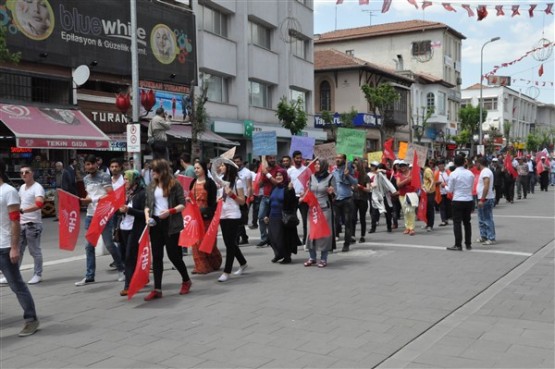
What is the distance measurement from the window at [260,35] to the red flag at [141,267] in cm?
2598

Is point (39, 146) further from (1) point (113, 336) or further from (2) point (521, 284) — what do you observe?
(2) point (521, 284)

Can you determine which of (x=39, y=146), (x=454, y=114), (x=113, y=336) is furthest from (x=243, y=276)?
(x=454, y=114)

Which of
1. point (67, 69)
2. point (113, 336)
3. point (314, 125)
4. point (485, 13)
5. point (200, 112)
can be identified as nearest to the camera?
point (113, 336)

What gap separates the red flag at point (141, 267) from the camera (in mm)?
7164

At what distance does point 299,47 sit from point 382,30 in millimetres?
29038

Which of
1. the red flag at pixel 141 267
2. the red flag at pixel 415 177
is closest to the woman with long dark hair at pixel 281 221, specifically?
the red flag at pixel 141 267

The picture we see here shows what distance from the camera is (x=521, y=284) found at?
314 inches

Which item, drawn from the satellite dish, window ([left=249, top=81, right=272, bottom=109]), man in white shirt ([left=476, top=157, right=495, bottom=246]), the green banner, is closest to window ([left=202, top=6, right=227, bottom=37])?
window ([left=249, top=81, right=272, bottom=109])

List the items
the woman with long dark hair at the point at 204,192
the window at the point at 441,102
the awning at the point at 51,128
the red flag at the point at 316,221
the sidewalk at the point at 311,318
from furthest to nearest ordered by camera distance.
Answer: the window at the point at 441,102
the awning at the point at 51,128
the red flag at the point at 316,221
the woman with long dark hair at the point at 204,192
the sidewalk at the point at 311,318

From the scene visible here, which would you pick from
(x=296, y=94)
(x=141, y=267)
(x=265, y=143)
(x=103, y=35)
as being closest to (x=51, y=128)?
(x=103, y=35)

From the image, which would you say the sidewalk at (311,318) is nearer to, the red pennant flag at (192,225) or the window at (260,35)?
the red pennant flag at (192,225)

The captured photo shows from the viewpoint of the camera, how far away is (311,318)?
625cm

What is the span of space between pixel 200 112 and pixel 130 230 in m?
16.1

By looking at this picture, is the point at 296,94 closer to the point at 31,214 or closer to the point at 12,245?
the point at 31,214
